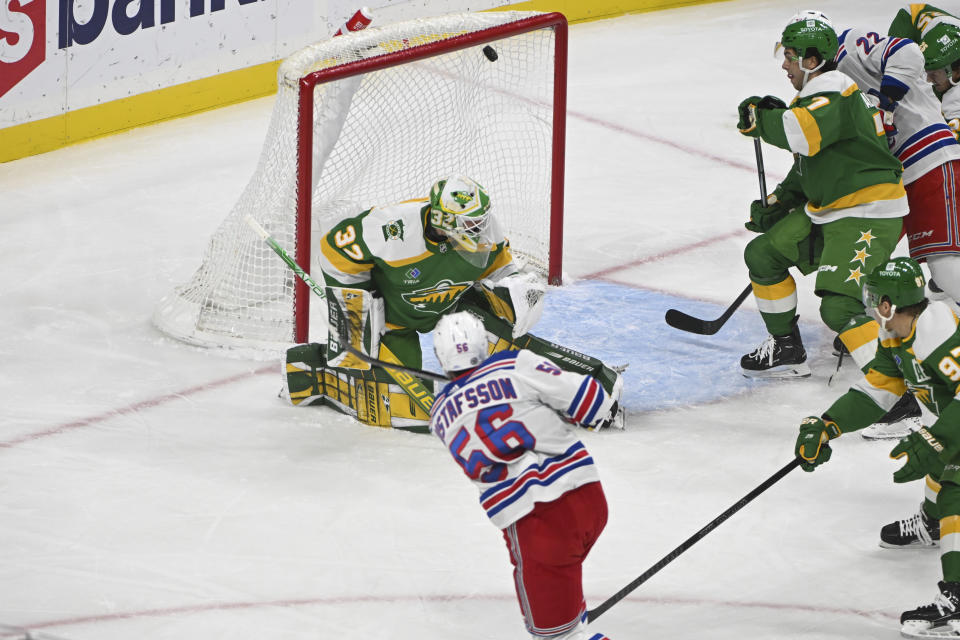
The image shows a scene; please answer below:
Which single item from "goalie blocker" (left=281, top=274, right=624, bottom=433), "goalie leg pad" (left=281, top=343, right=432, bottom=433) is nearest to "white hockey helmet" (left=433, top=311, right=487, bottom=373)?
"goalie blocker" (left=281, top=274, right=624, bottom=433)

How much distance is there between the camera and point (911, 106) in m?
4.90

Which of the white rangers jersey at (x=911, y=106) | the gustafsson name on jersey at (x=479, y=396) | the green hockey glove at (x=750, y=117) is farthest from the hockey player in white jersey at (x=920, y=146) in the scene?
the gustafsson name on jersey at (x=479, y=396)

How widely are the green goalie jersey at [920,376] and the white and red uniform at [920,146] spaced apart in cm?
136

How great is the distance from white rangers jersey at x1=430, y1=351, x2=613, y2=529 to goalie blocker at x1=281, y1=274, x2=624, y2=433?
54.2 inches

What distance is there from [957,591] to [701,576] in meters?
0.67

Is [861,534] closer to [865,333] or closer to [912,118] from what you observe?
[865,333]

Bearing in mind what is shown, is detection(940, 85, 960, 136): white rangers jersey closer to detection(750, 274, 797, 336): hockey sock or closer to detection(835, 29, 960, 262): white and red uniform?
detection(835, 29, 960, 262): white and red uniform

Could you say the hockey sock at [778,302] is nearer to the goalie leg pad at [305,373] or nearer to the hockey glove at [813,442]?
the hockey glove at [813,442]

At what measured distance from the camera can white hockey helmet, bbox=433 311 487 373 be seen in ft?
10.1

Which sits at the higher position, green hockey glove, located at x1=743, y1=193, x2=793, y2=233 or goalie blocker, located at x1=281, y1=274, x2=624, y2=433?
green hockey glove, located at x1=743, y1=193, x2=793, y2=233

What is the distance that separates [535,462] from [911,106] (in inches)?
96.7

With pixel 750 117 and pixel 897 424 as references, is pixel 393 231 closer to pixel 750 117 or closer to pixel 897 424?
pixel 750 117

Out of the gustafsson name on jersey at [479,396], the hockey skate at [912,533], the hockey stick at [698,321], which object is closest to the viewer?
the gustafsson name on jersey at [479,396]

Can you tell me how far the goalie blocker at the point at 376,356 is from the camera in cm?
448
